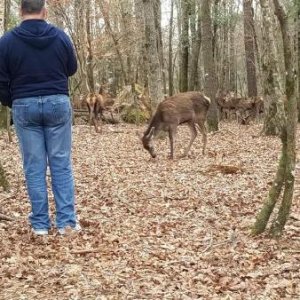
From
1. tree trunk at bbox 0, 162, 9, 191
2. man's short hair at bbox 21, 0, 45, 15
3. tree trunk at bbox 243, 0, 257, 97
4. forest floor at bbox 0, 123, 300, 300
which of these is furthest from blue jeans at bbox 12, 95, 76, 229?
tree trunk at bbox 243, 0, 257, 97

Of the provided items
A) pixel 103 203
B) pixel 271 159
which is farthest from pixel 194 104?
pixel 103 203

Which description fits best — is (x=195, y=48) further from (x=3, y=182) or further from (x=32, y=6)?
(x=32, y=6)

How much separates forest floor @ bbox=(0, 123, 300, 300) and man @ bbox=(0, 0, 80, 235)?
42 centimetres

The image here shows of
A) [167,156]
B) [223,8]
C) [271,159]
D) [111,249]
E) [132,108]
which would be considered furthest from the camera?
[223,8]

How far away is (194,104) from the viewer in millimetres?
14102

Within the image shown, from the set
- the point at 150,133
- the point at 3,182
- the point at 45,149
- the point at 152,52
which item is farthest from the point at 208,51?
the point at 45,149

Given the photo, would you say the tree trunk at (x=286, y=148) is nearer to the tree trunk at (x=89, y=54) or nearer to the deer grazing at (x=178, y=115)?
the deer grazing at (x=178, y=115)

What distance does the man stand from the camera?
5.50 meters

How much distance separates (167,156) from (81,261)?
27.3ft

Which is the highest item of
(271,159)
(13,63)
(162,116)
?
(13,63)

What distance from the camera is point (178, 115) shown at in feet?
44.8

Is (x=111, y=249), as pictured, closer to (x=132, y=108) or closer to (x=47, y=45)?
(x=47, y=45)

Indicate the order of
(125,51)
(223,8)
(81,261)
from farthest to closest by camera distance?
(125,51) → (223,8) → (81,261)

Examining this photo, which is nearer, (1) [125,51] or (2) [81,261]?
(2) [81,261]
